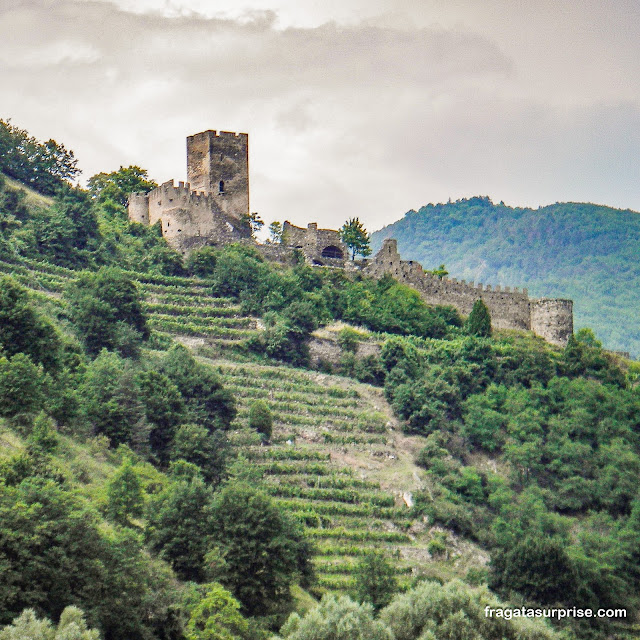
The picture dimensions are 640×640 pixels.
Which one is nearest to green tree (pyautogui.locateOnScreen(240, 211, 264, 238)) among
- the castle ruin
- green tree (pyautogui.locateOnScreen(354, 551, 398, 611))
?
the castle ruin

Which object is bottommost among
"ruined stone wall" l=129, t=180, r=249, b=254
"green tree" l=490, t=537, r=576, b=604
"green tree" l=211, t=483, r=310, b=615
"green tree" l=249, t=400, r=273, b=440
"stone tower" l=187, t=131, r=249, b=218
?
"green tree" l=490, t=537, r=576, b=604

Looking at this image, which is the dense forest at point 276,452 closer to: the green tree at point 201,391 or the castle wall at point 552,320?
the green tree at point 201,391

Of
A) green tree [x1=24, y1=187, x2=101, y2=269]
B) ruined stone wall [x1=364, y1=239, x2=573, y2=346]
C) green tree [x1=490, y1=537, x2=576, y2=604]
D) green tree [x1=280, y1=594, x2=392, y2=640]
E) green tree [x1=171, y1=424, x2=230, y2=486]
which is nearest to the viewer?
green tree [x1=280, y1=594, x2=392, y2=640]

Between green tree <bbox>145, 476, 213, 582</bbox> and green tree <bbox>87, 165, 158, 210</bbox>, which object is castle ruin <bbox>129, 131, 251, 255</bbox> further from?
green tree <bbox>145, 476, 213, 582</bbox>

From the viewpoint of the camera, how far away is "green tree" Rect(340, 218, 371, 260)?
7138cm

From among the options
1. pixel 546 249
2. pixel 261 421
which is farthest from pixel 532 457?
pixel 546 249

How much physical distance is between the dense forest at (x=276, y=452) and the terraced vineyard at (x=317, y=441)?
0.10m

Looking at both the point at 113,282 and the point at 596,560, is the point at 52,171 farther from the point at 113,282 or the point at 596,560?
the point at 596,560

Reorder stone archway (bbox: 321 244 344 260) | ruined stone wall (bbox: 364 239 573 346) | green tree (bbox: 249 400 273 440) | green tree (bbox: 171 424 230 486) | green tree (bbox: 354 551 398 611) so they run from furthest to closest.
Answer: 1. stone archway (bbox: 321 244 344 260)
2. ruined stone wall (bbox: 364 239 573 346)
3. green tree (bbox: 249 400 273 440)
4. green tree (bbox: 171 424 230 486)
5. green tree (bbox: 354 551 398 611)

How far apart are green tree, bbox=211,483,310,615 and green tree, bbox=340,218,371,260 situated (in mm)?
32063

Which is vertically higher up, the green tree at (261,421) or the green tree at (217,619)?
the green tree at (261,421)

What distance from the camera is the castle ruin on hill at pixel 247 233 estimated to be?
67.3 meters

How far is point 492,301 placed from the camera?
227ft

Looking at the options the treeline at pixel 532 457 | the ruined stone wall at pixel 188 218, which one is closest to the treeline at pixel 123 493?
the treeline at pixel 532 457
